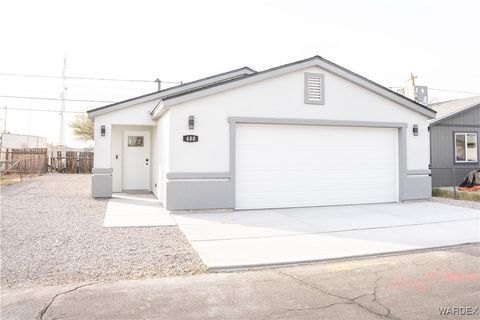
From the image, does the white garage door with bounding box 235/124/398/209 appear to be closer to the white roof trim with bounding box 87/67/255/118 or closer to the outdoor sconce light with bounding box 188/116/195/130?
the outdoor sconce light with bounding box 188/116/195/130

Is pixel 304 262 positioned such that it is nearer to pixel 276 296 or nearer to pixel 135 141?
pixel 276 296

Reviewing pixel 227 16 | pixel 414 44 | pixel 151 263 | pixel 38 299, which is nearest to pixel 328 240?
pixel 151 263

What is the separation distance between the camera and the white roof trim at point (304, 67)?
9406 mm

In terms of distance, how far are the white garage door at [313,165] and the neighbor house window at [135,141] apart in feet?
19.3

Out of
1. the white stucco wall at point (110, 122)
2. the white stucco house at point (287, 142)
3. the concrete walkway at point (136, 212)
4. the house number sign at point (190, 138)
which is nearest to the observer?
the concrete walkway at point (136, 212)

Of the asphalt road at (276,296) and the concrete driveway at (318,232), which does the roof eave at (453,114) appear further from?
the asphalt road at (276,296)

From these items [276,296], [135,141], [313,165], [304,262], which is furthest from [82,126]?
[276,296]

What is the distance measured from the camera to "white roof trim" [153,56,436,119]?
9406 millimetres

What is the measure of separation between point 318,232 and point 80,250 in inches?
176

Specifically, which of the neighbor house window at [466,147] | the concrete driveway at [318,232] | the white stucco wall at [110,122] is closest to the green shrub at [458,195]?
the concrete driveway at [318,232]

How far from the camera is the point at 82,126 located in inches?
1374

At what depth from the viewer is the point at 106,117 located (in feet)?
40.5

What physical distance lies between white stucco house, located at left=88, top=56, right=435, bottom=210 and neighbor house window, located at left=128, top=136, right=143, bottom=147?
1.79 meters

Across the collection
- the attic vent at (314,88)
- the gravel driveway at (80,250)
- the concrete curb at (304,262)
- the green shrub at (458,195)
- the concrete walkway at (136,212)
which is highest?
the attic vent at (314,88)
